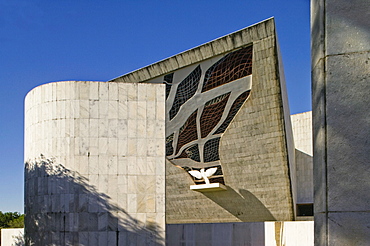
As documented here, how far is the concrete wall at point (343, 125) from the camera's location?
2711 millimetres

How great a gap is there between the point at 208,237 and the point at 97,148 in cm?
578

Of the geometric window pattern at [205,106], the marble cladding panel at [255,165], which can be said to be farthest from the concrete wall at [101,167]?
the geometric window pattern at [205,106]

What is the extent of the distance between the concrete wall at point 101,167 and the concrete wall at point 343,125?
7841 millimetres

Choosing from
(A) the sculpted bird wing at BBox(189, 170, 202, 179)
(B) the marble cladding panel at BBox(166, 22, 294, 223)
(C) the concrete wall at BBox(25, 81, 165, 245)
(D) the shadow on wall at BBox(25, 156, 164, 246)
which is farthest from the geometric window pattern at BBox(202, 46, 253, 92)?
(D) the shadow on wall at BBox(25, 156, 164, 246)

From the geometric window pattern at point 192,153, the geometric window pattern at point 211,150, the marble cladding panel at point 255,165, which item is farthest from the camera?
the geometric window pattern at point 192,153

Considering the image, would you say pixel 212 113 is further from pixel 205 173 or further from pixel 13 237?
pixel 13 237

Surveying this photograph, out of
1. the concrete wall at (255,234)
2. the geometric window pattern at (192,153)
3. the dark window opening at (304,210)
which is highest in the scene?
the geometric window pattern at (192,153)

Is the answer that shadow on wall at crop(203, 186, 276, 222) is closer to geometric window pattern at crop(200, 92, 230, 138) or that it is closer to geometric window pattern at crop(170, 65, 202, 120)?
geometric window pattern at crop(200, 92, 230, 138)

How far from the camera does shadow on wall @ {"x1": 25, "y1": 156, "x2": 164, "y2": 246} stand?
10.3 metres

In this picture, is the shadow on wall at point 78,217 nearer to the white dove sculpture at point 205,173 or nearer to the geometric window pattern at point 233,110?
the geometric window pattern at point 233,110

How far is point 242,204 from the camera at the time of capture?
2016 centimetres

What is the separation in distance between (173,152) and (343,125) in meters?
18.9

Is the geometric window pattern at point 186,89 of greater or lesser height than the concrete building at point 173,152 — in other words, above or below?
above

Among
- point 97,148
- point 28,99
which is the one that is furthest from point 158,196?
point 28,99
